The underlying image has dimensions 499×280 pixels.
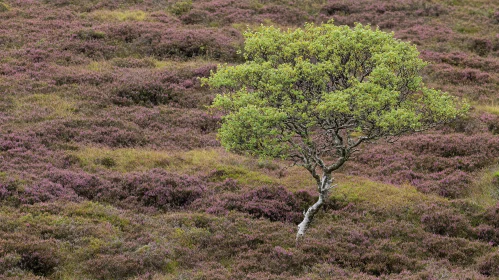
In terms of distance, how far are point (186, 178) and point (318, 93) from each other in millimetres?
7917

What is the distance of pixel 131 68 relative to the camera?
3572 cm

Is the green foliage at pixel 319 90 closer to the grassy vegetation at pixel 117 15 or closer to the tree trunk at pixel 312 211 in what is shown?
the tree trunk at pixel 312 211

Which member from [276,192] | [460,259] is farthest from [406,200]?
[276,192]

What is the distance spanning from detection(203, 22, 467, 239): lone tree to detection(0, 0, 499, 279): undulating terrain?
9.49ft

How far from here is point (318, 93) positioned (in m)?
20.2

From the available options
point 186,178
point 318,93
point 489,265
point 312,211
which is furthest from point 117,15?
point 489,265

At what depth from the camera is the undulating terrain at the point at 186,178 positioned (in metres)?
18.2

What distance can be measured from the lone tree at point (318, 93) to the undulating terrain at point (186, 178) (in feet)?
9.49

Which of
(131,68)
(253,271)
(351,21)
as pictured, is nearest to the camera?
(253,271)

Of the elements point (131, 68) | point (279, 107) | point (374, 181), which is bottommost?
point (374, 181)

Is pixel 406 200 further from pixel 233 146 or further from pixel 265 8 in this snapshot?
pixel 265 8

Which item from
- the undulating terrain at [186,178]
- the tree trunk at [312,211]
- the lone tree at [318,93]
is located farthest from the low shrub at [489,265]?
the tree trunk at [312,211]

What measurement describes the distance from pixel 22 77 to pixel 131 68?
711 cm

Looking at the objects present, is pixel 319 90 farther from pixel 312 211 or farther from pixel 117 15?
pixel 117 15
